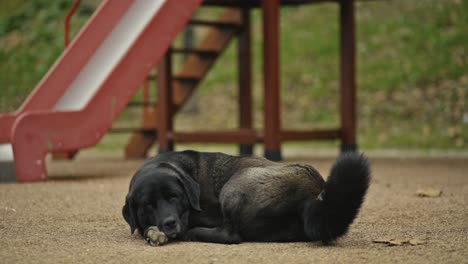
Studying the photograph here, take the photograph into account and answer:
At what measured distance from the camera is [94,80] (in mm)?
9938

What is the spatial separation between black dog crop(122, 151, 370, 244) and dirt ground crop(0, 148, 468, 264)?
0.36ft

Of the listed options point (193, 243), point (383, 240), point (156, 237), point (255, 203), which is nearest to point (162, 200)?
point (156, 237)

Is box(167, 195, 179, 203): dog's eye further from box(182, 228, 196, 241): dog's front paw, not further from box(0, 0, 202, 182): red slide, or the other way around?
box(0, 0, 202, 182): red slide

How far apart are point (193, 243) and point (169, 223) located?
0.80ft

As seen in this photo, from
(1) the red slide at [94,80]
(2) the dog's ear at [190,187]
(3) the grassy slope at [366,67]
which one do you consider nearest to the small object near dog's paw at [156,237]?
(2) the dog's ear at [190,187]

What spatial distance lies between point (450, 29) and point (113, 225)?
15.8 metres

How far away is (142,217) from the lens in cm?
481

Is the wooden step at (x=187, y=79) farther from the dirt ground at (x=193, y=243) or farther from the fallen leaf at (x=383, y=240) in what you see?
the fallen leaf at (x=383, y=240)

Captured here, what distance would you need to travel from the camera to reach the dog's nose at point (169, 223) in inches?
184

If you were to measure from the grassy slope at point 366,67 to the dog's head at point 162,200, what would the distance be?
32.7 ft

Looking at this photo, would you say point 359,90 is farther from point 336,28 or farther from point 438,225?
point 438,225

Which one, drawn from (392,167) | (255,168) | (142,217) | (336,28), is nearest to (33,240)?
(142,217)

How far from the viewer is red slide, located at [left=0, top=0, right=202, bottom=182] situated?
8.71 metres

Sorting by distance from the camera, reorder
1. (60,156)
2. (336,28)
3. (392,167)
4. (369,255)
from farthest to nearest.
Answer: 1. (336,28)
2. (60,156)
3. (392,167)
4. (369,255)
